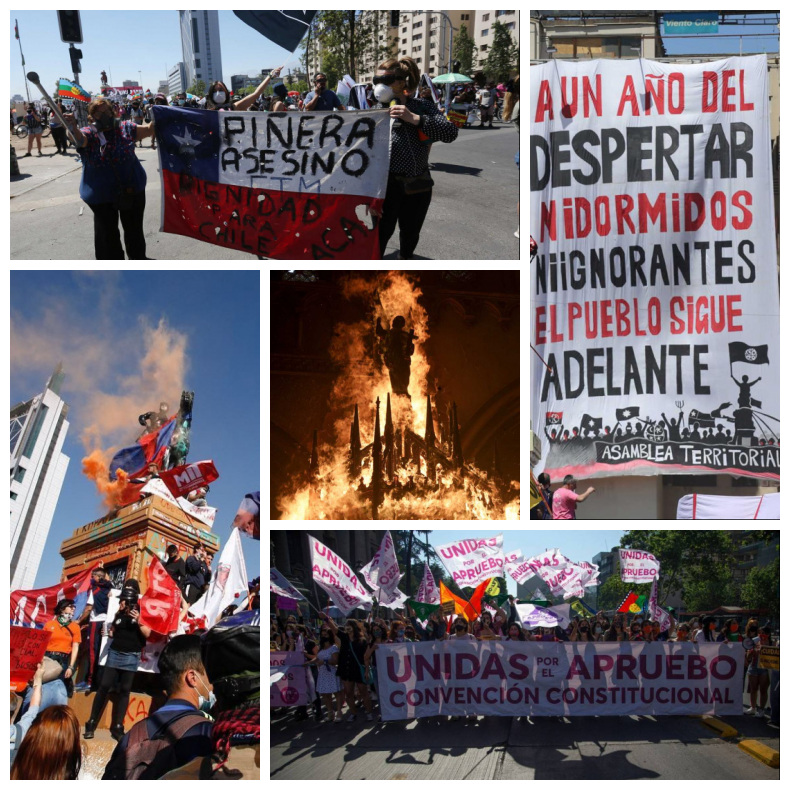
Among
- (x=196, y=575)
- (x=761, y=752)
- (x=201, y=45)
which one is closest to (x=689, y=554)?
(x=761, y=752)

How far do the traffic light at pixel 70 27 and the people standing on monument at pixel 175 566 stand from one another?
3160 millimetres

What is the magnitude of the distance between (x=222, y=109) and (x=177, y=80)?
0.51m

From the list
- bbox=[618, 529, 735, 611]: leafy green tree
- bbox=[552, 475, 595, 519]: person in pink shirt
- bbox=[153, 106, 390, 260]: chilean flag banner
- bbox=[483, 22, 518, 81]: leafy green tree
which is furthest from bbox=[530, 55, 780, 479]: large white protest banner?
bbox=[618, 529, 735, 611]: leafy green tree

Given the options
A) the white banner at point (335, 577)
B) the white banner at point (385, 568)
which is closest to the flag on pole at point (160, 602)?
the white banner at point (335, 577)

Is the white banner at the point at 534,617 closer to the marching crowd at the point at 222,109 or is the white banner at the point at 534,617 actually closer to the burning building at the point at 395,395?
the burning building at the point at 395,395

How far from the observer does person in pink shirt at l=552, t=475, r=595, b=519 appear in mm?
5176

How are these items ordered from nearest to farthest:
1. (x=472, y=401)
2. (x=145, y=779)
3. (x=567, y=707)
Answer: (x=145, y=779) < (x=567, y=707) < (x=472, y=401)

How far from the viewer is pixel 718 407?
507 cm

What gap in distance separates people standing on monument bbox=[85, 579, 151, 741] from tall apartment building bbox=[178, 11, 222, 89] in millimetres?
3273

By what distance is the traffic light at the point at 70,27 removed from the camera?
16.0 feet

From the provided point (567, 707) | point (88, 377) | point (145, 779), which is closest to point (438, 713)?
point (567, 707)

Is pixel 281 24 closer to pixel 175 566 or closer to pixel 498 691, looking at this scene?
pixel 175 566

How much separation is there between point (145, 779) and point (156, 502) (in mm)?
1672
